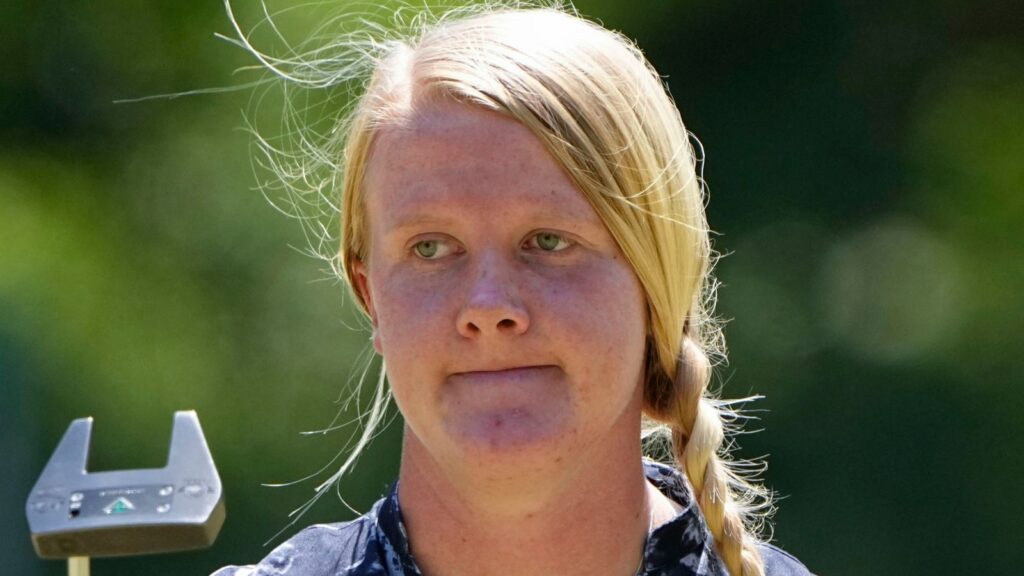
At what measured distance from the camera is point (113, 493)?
144 cm

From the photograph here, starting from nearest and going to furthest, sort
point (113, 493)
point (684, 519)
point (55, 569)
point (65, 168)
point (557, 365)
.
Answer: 1. point (557, 365)
2. point (684, 519)
3. point (113, 493)
4. point (55, 569)
5. point (65, 168)

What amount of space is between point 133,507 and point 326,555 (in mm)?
308

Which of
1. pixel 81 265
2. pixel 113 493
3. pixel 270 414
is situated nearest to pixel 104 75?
pixel 81 265

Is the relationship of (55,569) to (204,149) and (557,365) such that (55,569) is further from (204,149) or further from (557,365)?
(557,365)

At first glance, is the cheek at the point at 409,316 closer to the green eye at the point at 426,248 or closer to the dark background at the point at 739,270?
the green eye at the point at 426,248

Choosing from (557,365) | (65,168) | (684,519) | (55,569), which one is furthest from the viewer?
(65,168)

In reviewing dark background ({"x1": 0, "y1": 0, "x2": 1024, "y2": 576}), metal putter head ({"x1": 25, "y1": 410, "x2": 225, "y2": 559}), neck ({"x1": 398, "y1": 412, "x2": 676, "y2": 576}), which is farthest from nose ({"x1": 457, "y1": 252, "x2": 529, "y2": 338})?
dark background ({"x1": 0, "y1": 0, "x2": 1024, "y2": 576})

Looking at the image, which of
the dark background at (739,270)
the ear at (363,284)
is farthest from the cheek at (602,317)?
the dark background at (739,270)

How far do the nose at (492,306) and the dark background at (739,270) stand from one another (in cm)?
185

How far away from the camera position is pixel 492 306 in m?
1.01

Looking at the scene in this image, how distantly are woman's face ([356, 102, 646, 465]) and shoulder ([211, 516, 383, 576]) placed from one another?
0.17m

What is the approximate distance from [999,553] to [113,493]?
2134mm

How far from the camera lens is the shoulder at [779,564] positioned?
128 cm

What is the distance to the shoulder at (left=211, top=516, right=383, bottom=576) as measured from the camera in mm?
Answer: 1188
